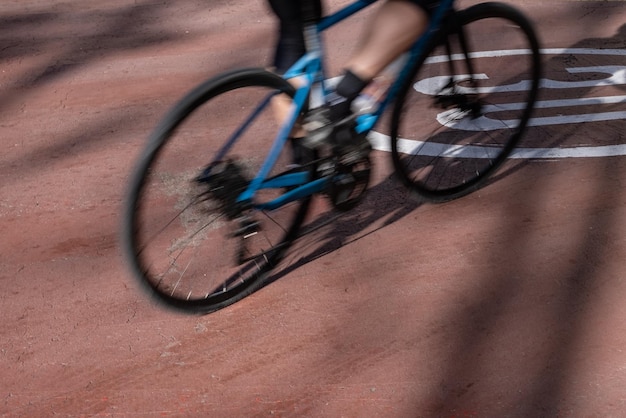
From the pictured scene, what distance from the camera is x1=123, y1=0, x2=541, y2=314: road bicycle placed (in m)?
2.82

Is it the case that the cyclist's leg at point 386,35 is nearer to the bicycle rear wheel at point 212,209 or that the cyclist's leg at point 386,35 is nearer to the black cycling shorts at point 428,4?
the black cycling shorts at point 428,4

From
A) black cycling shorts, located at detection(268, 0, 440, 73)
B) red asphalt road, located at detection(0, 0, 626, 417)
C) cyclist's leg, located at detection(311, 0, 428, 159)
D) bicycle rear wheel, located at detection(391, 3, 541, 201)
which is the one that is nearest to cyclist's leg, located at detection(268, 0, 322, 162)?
black cycling shorts, located at detection(268, 0, 440, 73)

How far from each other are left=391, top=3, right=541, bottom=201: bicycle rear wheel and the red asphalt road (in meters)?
0.15

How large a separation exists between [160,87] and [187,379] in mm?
2729

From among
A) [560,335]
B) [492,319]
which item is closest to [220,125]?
[492,319]

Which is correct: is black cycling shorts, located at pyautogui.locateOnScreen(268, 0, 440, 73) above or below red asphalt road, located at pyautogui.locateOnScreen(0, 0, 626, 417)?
above

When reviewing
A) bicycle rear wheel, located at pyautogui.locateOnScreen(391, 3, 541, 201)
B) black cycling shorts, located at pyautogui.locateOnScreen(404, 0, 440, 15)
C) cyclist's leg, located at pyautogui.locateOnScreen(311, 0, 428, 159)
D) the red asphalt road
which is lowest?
the red asphalt road

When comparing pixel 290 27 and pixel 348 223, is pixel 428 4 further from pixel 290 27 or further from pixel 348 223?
pixel 348 223

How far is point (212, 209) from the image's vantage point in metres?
2.85

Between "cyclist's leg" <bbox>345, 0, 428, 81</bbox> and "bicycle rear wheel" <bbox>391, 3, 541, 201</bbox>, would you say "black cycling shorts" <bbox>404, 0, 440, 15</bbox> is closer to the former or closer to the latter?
"cyclist's leg" <bbox>345, 0, 428, 81</bbox>

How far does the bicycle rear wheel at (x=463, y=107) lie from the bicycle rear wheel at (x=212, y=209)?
64 cm

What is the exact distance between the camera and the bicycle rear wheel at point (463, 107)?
3373 mm

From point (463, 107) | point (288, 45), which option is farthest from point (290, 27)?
point (463, 107)

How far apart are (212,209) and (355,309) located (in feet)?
2.33
